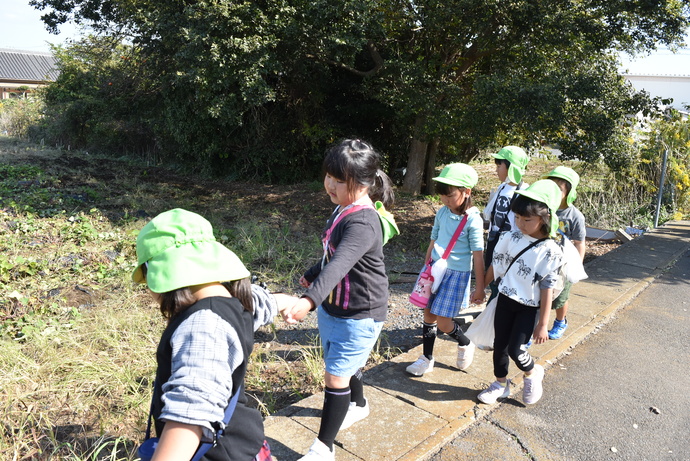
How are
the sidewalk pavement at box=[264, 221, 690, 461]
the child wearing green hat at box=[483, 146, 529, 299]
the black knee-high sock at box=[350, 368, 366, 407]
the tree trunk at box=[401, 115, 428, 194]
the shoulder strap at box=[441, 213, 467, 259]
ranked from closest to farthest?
the sidewalk pavement at box=[264, 221, 690, 461] < the black knee-high sock at box=[350, 368, 366, 407] < the shoulder strap at box=[441, 213, 467, 259] < the child wearing green hat at box=[483, 146, 529, 299] < the tree trunk at box=[401, 115, 428, 194]

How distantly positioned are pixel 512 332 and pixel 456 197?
878mm

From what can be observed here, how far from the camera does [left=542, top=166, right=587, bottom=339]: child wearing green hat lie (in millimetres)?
4137

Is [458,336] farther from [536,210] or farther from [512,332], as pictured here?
[536,210]

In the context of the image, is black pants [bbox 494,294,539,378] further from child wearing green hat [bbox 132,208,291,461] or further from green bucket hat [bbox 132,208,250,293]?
green bucket hat [bbox 132,208,250,293]

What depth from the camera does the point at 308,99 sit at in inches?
489

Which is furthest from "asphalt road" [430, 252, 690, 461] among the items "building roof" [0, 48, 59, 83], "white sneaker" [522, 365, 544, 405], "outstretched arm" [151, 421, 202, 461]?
"building roof" [0, 48, 59, 83]

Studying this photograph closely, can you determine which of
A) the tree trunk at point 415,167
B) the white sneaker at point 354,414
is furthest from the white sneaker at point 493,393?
the tree trunk at point 415,167

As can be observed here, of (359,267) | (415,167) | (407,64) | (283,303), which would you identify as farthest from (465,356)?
(415,167)

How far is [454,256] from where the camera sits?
11.4 feet

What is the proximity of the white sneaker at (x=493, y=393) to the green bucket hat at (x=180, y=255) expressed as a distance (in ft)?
7.26

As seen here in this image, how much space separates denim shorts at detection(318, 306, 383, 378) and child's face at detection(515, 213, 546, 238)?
3.64 feet

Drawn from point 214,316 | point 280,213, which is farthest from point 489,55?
point 214,316

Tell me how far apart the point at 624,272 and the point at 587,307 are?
64.3 inches

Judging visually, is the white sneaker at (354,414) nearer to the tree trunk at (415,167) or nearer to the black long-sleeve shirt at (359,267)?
the black long-sleeve shirt at (359,267)
